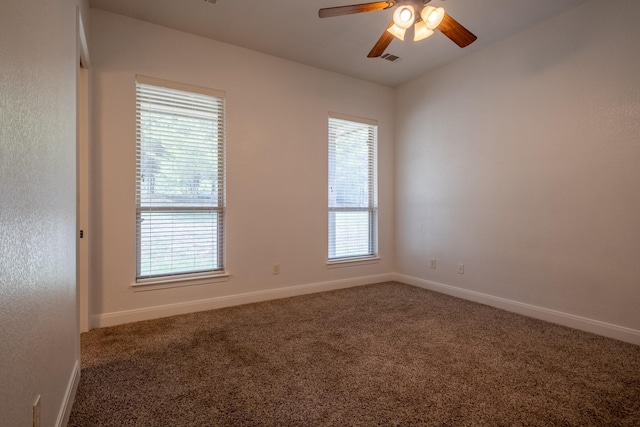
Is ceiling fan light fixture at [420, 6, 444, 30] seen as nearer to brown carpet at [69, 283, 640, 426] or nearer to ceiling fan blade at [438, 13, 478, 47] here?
ceiling fan blade at [438, 13, 478, 47]

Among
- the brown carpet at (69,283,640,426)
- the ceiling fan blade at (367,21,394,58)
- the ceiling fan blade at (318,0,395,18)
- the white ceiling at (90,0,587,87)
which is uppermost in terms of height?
the white ceiling at (90,0,587,87)

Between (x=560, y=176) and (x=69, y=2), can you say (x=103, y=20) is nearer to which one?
Answer: (x=69, y=2)

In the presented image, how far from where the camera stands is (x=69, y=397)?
66.4 inches

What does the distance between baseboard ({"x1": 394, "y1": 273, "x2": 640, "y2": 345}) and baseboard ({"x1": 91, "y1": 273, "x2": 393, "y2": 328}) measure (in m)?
1.05

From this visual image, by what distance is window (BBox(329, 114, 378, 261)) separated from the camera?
441 cm

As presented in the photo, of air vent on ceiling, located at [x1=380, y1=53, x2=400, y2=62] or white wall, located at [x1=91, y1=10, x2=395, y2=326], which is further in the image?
air vent on ceiling, located at [x1=380, y1=53, x2=400, y2=62]

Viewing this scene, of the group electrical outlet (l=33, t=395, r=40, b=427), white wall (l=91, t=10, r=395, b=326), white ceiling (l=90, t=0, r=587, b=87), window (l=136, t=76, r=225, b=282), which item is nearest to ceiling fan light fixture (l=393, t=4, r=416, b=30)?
white ceiling (l=90, t=0, r=587, b=87)

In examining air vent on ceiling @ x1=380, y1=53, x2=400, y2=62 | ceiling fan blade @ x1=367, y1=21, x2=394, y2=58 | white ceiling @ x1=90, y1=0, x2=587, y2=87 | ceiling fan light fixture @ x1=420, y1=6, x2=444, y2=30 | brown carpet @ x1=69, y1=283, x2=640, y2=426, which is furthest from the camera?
air vent on ceiling @ x1=380, y1=53, x2=400, y2=62

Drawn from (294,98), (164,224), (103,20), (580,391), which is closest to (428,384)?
(580,391)

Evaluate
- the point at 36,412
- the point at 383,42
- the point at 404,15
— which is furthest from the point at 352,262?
the point at 36,412

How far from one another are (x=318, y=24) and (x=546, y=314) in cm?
368

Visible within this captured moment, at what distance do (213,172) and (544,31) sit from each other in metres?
3.67

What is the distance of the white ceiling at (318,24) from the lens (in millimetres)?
2885

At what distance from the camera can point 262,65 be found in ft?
12.4
